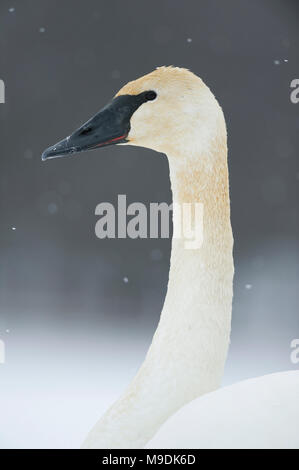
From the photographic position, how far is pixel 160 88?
2.29 feet

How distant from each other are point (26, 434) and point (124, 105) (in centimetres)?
56

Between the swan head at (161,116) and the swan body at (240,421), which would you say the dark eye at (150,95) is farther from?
the swan body at (240,421)

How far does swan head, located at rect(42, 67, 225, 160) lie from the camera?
2.28 feet

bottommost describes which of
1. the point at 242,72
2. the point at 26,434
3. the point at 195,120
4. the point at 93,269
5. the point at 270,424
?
the point at 26,434

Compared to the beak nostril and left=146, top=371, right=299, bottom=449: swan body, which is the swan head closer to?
the beak nostril

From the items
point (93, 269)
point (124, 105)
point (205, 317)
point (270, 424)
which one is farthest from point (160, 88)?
point (93, 269)

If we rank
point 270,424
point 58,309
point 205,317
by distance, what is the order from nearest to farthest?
point 270,424 < point 205,317 < point 58,309

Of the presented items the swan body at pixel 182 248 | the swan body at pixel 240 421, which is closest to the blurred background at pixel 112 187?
the swan body at pixel 182 248

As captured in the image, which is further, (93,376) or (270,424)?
(93,376)

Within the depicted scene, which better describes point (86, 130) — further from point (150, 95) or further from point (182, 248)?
point (182, 248)

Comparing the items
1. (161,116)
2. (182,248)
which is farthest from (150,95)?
(182,248)

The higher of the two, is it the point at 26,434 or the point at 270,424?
the point at 270,424

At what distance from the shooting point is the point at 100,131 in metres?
0.71

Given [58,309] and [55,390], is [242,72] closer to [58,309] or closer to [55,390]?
[58,309]
